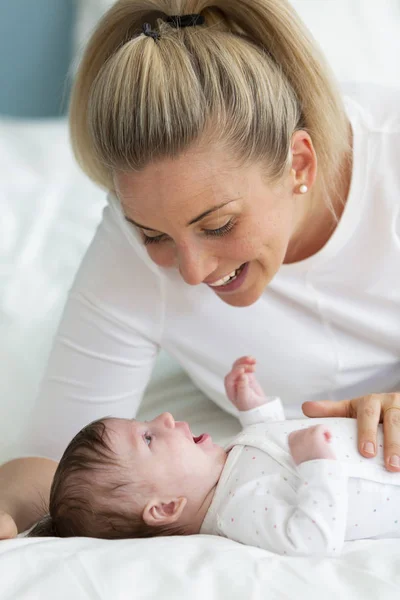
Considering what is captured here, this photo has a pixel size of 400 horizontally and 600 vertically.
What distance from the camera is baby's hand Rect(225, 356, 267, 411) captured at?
1500 mm

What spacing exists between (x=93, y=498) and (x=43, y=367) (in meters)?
0.87

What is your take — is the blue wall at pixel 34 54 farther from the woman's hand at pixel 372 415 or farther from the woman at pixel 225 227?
the woman's hand at pixel 372 415

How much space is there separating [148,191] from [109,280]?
0.41 metres

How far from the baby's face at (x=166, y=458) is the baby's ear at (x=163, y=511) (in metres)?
0.01

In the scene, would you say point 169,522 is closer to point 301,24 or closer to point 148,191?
point 148,191

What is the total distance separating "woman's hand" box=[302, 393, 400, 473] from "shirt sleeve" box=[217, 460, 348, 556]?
3.6 inches

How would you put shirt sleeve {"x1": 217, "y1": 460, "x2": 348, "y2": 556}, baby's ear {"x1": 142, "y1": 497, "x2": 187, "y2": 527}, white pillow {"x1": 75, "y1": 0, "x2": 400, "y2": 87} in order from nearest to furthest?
1. shirt sleeve {"x1": 217, "y1": 460, "x2": 348, "y2": 556}
2. baby's ear {"x1": 142, "y1": 497, "x2": 187, "y2": 527}
3. white pillow {"x1": 75, "y1": 0, "x2": 400, "y2": 87}

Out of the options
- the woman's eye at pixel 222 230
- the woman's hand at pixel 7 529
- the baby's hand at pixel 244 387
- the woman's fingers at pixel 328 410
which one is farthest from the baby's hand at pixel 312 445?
the woman's hand at pixel 7 529

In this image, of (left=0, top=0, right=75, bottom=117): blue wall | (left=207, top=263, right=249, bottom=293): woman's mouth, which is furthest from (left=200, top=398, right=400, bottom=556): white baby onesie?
(left=0, top=0, right=75, bottom=117): blue wall

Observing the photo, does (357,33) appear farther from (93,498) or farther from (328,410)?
(93,498)

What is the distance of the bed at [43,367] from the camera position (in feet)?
3.29

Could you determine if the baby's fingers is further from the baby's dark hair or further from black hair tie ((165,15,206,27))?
black hair tie ((165,15,206,27))

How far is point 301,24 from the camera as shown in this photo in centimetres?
140

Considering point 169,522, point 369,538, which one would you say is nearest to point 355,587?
point 369,538
